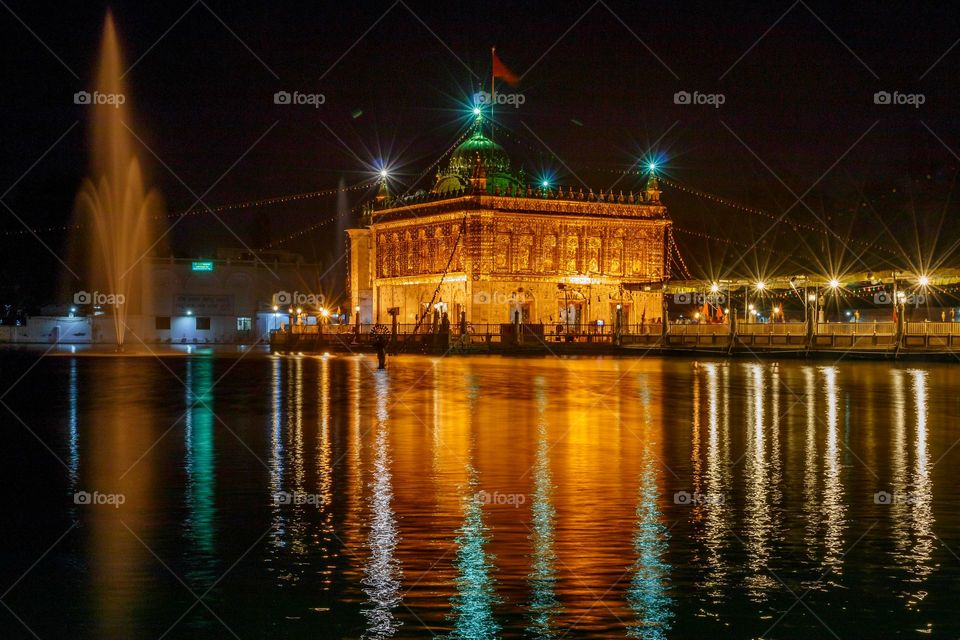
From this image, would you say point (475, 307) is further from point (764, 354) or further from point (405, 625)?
point (405, 625)

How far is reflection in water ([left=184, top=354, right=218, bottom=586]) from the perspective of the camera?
39.4ft

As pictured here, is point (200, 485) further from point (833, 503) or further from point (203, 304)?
point (203, 304)

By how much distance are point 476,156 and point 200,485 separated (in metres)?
78.0

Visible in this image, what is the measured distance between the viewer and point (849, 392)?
36375 mm

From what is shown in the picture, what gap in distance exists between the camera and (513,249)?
3462 inches

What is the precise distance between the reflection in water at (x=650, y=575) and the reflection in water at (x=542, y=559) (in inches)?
26.9

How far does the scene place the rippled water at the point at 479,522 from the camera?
10219 mm

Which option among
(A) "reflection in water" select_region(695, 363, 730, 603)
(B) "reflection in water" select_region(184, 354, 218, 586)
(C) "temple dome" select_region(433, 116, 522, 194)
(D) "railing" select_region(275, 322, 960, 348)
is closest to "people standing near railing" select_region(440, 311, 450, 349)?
(D) "railing" select_region(275, 322, 960, 348)

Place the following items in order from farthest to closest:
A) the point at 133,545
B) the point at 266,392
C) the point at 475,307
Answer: the point at 475,307 < the point at 266,392 < the point at 133,545

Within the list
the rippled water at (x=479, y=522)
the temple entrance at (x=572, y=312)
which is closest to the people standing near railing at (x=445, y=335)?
the temple entrance at (x=572, y=312)

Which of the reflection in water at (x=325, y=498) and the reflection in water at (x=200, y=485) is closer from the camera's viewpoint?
the reflection in water at (x=325, y=498)

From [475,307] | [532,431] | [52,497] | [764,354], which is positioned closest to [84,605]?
[52,497]

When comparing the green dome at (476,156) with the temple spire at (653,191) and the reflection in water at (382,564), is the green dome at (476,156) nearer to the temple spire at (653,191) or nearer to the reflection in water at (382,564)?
the temple spire at (653,191)

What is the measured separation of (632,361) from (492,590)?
51.2 metres
